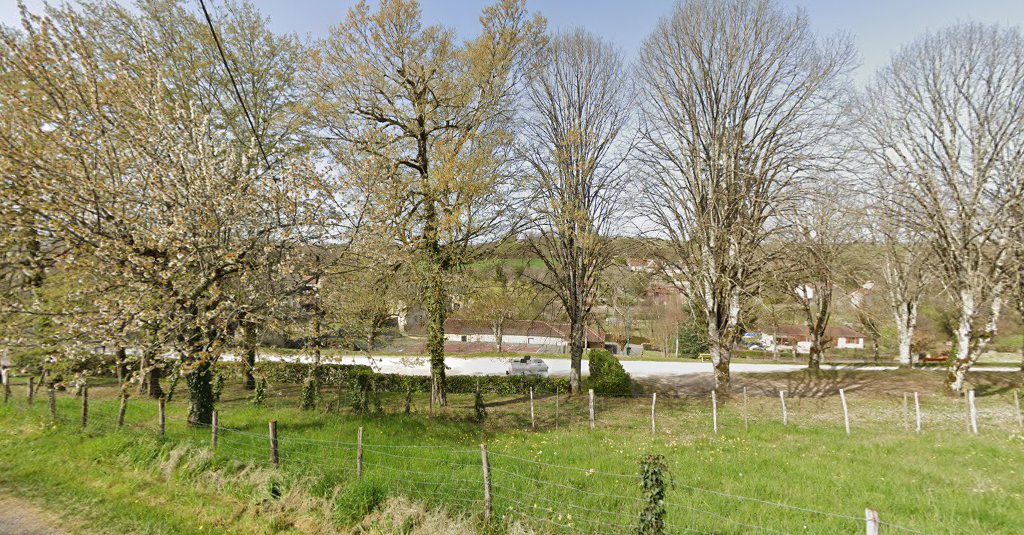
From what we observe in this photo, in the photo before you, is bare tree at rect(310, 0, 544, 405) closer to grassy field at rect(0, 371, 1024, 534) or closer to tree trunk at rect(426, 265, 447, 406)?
tree trunk at rect(426, 265, 447, 406)

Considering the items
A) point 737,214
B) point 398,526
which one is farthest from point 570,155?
point 398,526

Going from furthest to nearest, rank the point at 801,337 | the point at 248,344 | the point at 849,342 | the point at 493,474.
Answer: the point at 849,342, the point at 801,337, the point at 248,344, the point at 493,474

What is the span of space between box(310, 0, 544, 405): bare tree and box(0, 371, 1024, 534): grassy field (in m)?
5.82

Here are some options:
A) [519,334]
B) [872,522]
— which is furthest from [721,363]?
[519,334]

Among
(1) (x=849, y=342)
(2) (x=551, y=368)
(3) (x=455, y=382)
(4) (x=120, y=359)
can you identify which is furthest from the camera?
(1) (x=849, y=342)

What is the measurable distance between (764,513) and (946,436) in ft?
31.5

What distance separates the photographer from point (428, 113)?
566 inches

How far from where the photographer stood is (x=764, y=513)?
5.99 meters

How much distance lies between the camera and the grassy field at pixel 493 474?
584cm

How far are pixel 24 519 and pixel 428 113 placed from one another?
12.9 m

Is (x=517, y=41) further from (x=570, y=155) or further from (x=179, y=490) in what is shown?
(x=179, y=490)

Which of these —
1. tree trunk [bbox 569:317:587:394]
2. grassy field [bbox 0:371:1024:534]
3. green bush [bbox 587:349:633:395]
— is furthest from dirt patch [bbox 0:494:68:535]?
green bush [bbox 587:349:633:395]

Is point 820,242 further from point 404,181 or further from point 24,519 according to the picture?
point 24,519

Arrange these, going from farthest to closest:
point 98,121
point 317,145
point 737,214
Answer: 1. point 737,214
2. point 317,145
3. point 98,121
